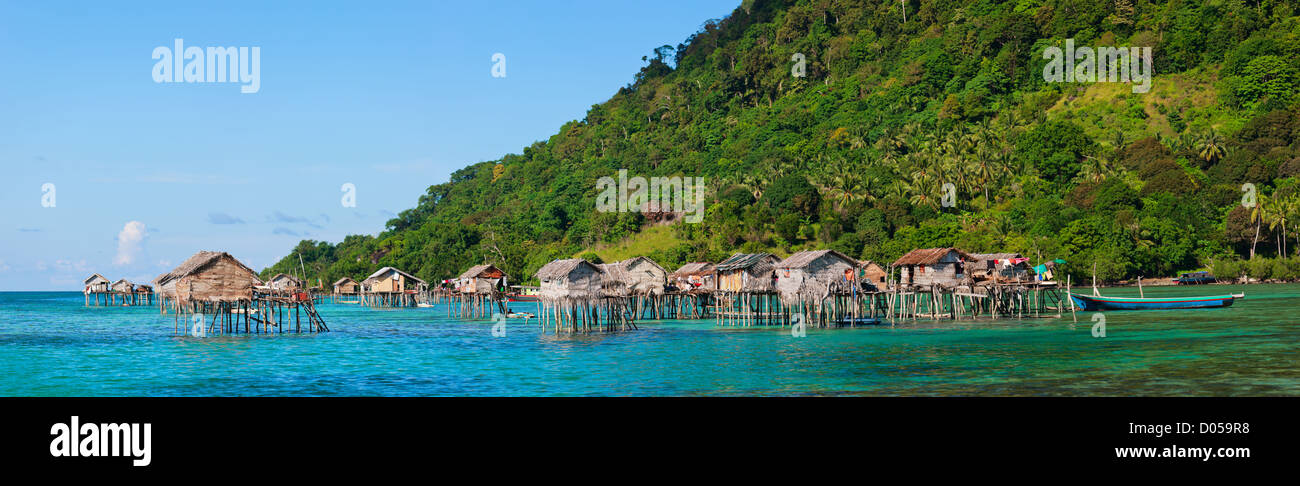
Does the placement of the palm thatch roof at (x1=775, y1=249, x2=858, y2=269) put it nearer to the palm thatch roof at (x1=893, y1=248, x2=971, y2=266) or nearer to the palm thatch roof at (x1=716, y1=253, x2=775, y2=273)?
the palm thatch roof at (x1=716, y1=253, x2=775, y2=273)

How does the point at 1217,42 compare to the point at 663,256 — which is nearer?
the point at 663,256

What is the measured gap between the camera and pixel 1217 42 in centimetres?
13150

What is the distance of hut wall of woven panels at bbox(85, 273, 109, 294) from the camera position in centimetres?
11706

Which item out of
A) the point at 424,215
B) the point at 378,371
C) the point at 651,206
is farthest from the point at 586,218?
the point at 378,371

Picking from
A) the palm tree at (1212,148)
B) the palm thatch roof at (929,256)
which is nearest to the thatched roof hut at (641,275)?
the palm thatch roof at (929,256)

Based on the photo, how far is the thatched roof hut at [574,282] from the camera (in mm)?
49031

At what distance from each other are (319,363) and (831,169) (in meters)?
96.6

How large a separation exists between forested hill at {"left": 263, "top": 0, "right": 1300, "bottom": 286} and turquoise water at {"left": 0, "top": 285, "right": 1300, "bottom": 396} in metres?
46.9

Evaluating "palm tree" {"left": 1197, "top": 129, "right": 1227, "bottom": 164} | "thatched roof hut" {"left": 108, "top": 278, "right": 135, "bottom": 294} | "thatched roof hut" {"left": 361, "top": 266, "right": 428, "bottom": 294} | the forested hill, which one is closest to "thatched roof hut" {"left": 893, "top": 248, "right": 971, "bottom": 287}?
the forested hill

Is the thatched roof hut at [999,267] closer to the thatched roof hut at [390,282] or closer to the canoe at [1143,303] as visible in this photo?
the canoe at [1143,303]

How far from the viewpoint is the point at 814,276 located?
5709 cm

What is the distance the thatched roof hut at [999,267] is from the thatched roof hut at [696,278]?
19798 millimetres
